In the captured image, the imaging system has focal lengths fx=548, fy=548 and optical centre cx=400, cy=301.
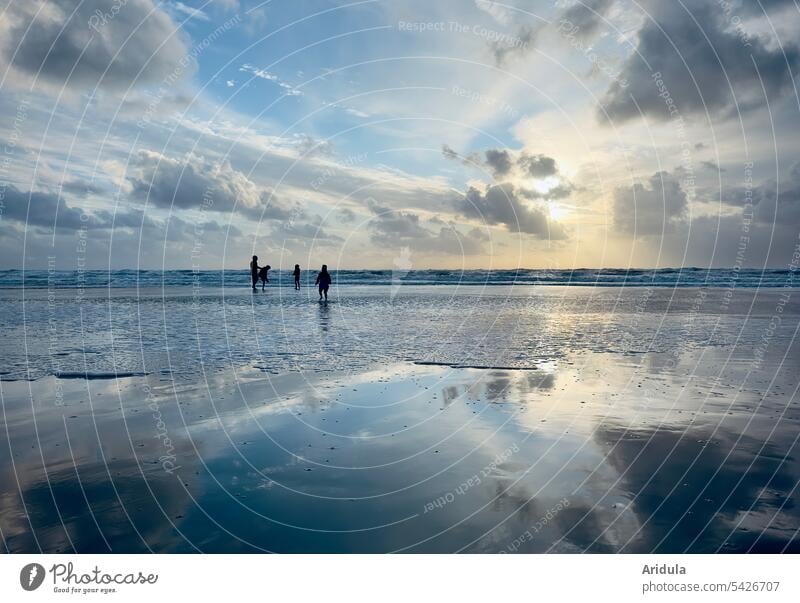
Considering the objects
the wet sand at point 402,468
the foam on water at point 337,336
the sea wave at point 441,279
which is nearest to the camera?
the wet sand at point 402,468

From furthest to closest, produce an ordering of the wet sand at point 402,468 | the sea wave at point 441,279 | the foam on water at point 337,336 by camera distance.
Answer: the sea wave at point 441,279, the foam on water at point 337,336, the wet sand at point 402,468

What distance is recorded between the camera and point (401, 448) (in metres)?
8.98

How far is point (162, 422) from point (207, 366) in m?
5.38

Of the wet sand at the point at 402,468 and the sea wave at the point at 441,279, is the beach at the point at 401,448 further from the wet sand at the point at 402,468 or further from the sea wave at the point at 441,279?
the sea wave at the point at 441,279

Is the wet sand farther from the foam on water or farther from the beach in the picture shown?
the foam on water

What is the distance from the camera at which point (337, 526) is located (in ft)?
21.1

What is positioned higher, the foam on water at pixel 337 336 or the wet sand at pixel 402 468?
the foam on water at pixel 337 336

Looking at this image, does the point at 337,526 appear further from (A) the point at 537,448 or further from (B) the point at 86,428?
(B) the point at 86,428

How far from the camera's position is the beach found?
6.39m

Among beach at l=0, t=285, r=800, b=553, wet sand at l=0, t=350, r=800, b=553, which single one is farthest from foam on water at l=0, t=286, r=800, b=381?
wet sand at l=0, t=350, r=800, b=553

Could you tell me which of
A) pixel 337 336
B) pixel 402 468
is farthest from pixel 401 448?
pixel 337 336

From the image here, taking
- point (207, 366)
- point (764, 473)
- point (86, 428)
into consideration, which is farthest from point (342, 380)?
point (764, 473)

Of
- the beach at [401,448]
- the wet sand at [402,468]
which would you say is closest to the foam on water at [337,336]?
the beach at [401,448]

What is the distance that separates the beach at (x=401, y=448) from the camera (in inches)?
252
